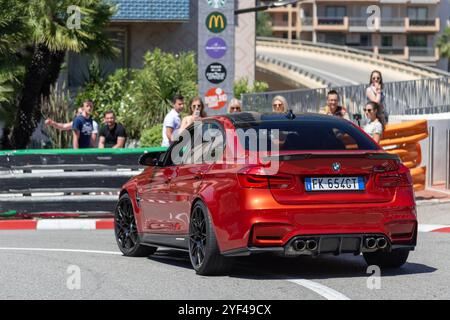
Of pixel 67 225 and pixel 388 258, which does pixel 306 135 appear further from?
pixel 67 225

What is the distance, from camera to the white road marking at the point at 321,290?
30.6 feet

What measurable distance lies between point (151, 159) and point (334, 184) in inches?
103

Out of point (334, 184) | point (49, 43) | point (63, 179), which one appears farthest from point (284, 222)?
point (49, 43)

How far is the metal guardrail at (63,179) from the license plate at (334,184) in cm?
768

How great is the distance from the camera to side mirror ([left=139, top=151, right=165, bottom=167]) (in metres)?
12.3

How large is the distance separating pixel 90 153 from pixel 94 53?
12.4 metres

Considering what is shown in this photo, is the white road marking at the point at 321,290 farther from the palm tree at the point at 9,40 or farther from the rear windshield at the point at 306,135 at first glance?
the palm tree at the point at 9,40

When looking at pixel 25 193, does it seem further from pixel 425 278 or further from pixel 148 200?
pixel 425 278

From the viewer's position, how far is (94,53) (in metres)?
30.0

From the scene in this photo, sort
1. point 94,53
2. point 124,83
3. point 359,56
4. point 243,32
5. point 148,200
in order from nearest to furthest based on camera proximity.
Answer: point 148,200
point 94,53
point 124,83
point 243,32
point 359,56

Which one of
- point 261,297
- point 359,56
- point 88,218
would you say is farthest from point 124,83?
point 359,56

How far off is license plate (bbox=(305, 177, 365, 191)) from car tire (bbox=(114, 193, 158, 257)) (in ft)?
9.36
